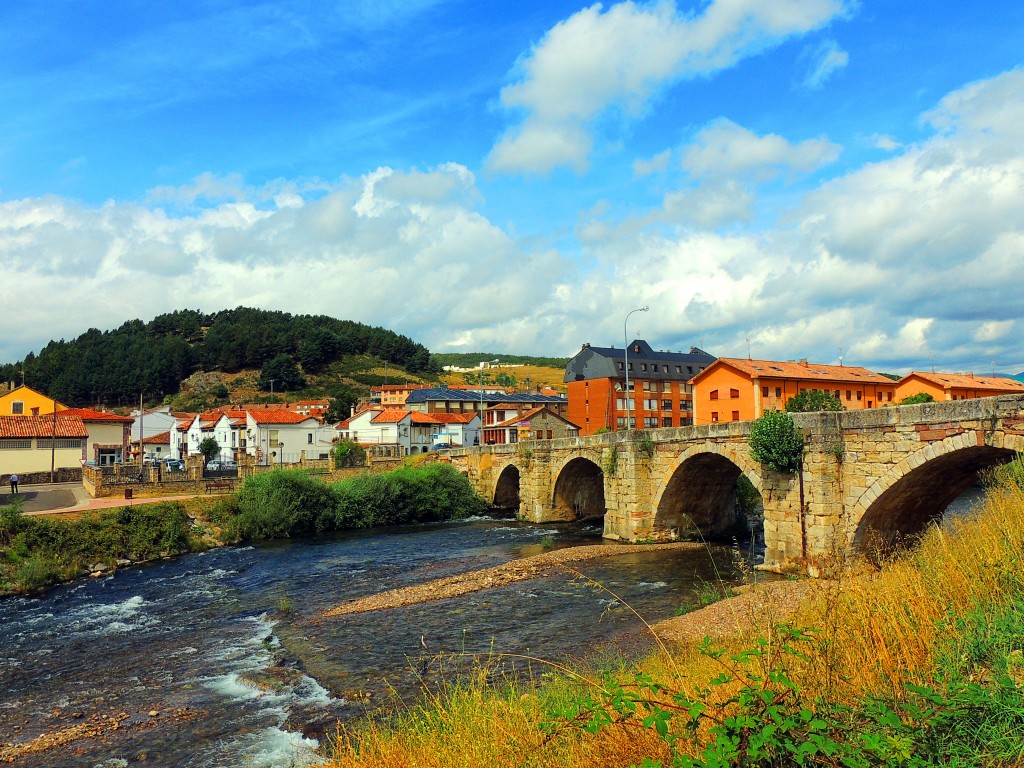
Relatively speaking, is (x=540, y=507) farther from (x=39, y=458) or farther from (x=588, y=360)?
(x=588, y=360)

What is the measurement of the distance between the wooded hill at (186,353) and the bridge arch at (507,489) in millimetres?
97590

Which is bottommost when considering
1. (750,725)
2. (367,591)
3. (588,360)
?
(367,591)

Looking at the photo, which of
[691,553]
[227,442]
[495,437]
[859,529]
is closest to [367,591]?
[691,553]

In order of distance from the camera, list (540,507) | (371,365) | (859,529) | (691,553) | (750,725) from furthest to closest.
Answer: (371,365) < (540,507) < (691,553) < (859,529) < (750,725)

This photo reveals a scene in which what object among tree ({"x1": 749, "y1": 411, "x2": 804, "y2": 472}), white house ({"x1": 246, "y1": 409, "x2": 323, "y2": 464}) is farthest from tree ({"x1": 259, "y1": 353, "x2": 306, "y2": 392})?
tree ({"x1": 749, "y1": 411, "x2": 804, "y2": 472})

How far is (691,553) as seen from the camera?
26.3 m

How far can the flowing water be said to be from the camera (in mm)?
10938

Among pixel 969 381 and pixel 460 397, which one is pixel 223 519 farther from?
pixel 969 381

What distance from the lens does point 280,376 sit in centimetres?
13362

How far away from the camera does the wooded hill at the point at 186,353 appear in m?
130

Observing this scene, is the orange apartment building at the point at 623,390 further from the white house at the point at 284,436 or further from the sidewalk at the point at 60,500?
the sidewalk at the point at 60,500

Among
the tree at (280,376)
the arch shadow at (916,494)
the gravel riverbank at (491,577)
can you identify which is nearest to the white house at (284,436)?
the gravel riverbank at (491,577)

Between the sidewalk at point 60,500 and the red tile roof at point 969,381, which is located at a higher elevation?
the red tile roof at point 969,381

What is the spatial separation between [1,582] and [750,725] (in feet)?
89.4
